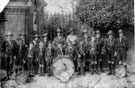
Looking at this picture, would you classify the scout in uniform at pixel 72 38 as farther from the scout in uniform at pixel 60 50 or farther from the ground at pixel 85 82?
the ground at pixel 85 82

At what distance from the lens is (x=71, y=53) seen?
9844 millimetres

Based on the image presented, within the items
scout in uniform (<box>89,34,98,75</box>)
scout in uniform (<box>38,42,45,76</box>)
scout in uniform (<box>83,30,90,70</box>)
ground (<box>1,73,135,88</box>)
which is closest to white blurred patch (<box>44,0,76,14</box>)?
scout in uniform (<box>83,30,90,70</box>)

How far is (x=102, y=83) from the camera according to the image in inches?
366

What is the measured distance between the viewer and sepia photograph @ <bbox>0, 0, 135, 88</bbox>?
9.34 metres

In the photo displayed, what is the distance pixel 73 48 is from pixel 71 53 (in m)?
0.19

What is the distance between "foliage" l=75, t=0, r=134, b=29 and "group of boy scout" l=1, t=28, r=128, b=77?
2.13 ft

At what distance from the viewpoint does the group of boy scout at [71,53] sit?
9750 millimetres

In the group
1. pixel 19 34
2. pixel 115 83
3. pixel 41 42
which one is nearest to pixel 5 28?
pixel 19 34

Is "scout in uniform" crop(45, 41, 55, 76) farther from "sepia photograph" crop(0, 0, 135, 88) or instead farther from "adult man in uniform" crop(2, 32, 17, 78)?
"adult man in uniform" crop(2, 32, 17, 78)

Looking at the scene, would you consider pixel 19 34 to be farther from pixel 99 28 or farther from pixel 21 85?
pixel 99 28

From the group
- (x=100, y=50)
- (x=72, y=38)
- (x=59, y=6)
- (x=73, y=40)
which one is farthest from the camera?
(x=59, y=6)

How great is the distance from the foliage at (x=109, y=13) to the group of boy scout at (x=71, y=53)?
25.6 inches

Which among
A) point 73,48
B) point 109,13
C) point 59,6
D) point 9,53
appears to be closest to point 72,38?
point 73,48

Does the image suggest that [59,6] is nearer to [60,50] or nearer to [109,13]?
[109,13]
